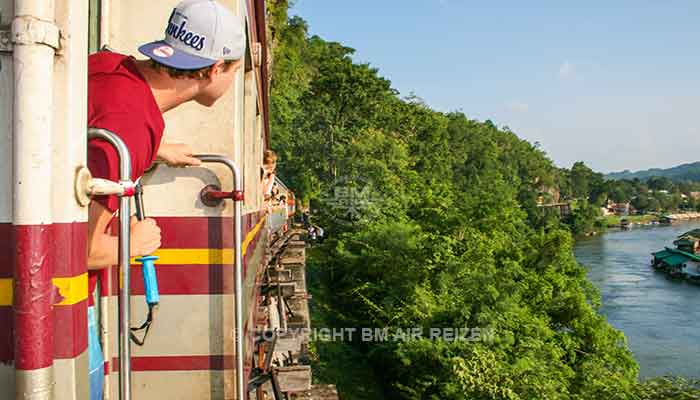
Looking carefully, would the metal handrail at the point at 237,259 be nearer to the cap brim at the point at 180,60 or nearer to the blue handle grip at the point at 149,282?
the blue handle grip at the point at 149,282

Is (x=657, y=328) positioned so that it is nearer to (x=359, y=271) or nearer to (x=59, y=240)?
(x=359, y=271)

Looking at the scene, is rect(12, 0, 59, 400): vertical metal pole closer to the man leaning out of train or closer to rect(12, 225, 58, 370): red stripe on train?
rect(12, 225, 58, 370): red stripe on train

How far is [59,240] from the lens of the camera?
148cm

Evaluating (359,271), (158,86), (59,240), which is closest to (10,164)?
(59,240)

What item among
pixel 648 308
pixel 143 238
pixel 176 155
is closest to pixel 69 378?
pixel 143 238

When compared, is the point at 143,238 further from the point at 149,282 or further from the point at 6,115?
the point at 6,115

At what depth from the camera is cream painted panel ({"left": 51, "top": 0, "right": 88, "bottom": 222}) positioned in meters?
1.48

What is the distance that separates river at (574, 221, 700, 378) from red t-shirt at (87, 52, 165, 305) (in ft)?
85.4

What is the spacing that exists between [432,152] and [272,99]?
15380mm

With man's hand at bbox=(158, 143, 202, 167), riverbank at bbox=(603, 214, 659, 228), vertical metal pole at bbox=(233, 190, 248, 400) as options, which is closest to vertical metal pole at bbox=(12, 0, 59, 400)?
man's hand at bbox=(158, 143, 202, 167)

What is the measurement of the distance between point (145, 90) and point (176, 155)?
1.92 ft

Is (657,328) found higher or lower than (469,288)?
lower

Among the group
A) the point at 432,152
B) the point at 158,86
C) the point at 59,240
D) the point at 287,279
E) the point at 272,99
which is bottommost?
the point at 287,279

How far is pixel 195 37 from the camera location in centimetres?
199
